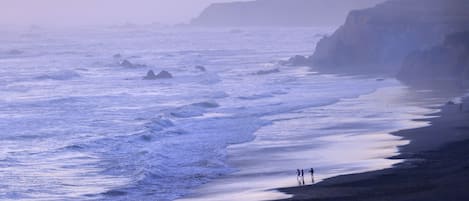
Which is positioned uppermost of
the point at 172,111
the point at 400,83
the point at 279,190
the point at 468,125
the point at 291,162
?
the point at 400,83

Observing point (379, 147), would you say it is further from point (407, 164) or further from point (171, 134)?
point (171, 134)

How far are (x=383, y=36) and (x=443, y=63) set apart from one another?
16247 millimetres

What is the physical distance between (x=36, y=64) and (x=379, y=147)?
58627 millimetres

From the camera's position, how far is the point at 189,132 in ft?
131

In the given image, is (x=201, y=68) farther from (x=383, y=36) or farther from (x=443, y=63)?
(x=443, y=63)

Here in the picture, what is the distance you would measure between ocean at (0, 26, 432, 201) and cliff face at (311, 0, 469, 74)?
4548mm

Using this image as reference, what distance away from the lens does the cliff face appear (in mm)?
73562

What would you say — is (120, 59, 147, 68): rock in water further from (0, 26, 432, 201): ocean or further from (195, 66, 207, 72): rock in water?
(0, 26, 432, 201): ocean

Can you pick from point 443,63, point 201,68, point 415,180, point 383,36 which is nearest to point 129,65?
point 201,68

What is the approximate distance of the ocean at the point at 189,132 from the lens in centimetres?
2867

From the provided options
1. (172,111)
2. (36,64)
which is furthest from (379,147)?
(36,64)

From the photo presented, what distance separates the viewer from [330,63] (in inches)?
3036

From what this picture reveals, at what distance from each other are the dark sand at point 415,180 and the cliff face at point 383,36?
39.3m

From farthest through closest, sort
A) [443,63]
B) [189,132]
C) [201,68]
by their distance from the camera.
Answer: [201,68] → [443,63] → [189,132]
